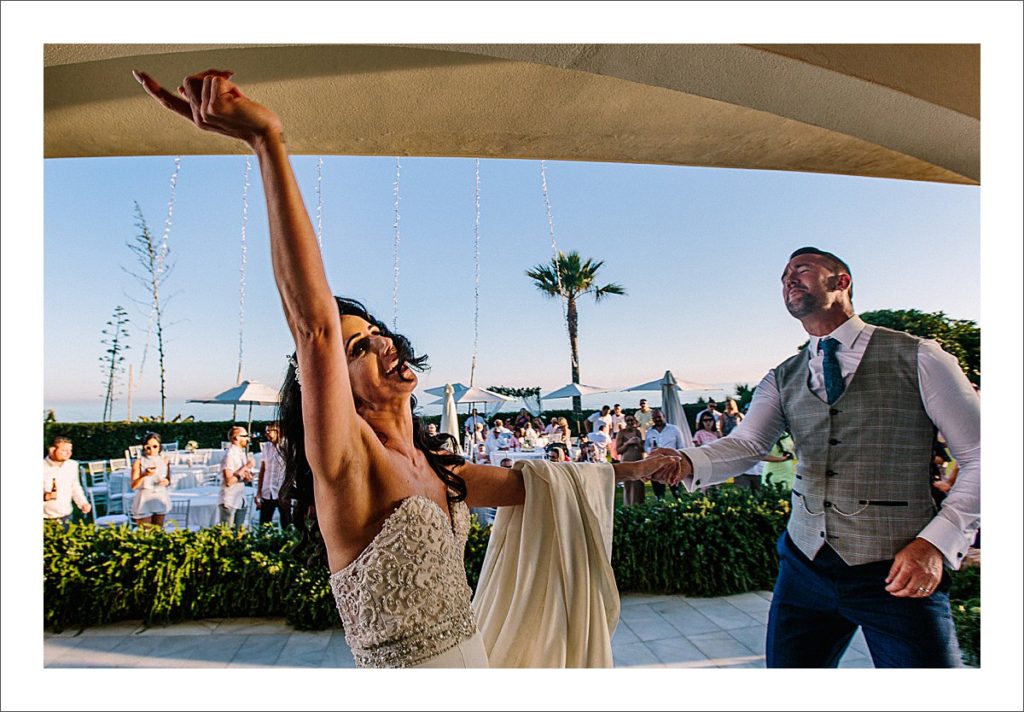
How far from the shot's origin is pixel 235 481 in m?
4.35

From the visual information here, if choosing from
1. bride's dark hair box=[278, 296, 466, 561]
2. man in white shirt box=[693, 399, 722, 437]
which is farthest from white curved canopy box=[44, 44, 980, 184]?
man in white shirt box=[693, 399, 722, 437]

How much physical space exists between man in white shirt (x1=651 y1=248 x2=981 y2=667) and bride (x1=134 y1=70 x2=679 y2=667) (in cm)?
118

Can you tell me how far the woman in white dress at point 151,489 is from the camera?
391 cm

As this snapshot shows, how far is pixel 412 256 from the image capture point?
2.94 m

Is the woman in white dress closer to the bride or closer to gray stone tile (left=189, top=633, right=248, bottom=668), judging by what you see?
gray stone tile (left=189, top=633, right=248, bottom=668)

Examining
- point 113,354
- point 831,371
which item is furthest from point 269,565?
point 831,371

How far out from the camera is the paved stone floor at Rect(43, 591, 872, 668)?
11.1 ft

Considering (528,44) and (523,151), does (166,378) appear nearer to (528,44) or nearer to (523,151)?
(523,151)

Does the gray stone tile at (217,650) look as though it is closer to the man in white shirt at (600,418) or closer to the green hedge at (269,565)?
the green hedge at (269,565)

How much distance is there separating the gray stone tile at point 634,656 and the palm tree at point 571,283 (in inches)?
52.7

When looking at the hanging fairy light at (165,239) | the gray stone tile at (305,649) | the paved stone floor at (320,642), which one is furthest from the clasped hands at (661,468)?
the hanging fairy light at (165,239)

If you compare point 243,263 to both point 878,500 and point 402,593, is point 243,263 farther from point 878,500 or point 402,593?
point 878,500

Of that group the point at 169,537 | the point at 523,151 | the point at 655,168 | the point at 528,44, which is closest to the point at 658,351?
the point at 655,168

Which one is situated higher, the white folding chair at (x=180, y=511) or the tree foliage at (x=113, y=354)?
the tree foliage at (x=113, y=354)
